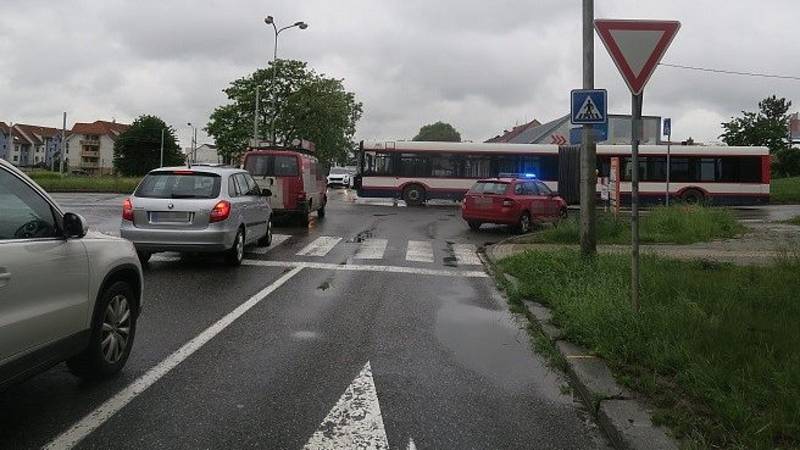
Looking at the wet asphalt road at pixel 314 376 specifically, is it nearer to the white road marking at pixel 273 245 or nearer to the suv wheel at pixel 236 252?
the suv wheel at pixel 236 252

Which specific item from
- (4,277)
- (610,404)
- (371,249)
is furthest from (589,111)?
(4,277)

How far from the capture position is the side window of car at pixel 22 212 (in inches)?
151

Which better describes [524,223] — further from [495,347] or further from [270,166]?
[495,347]

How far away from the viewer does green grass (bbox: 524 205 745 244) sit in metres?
14.7

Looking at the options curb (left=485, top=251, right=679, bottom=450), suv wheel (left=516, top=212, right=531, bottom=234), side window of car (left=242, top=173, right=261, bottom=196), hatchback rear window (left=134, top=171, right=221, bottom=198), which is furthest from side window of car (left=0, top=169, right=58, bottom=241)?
suv wheel (left=516, top=212, right=531, bottom=234)

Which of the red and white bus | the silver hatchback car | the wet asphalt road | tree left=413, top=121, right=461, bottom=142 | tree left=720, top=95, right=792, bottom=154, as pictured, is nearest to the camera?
the wet asphalt road

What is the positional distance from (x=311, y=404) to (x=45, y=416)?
161 cm

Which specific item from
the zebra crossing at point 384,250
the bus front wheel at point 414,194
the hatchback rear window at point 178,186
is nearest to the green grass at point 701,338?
the zebra crossing at point 384,250

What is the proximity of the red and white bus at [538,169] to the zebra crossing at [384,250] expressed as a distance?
44.4 feet

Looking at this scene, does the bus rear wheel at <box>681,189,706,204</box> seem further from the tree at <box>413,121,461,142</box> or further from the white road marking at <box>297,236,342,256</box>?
the tree at <box>413,121,461,142</box>

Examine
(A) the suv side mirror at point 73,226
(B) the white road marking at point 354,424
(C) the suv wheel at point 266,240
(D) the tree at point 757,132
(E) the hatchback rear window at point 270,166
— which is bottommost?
(B) the white road marking at point 354,424

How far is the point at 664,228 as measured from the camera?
15.9m

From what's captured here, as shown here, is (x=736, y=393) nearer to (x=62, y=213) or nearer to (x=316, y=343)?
(x=316, y=343)

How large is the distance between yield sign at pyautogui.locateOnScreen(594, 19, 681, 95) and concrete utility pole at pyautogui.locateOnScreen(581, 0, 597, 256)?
145 inches
